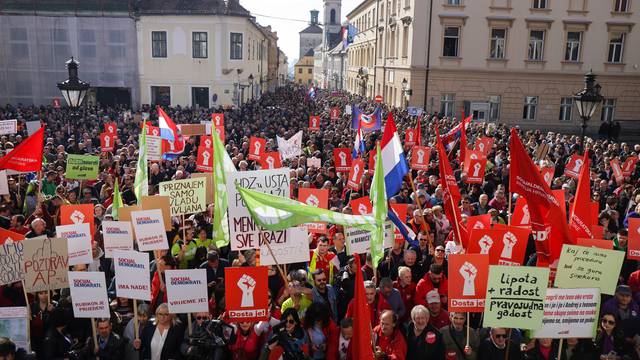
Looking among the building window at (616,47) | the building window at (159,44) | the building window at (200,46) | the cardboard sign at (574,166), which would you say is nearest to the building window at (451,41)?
the building window at (616,47)

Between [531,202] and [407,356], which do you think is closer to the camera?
[407,356]

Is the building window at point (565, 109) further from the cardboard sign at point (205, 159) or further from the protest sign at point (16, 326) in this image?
the protest sign at point (16, 326)

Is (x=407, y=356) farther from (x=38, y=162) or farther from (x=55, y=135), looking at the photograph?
(x=55, y=135)

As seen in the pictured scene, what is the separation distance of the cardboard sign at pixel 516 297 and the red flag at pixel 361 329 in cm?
129

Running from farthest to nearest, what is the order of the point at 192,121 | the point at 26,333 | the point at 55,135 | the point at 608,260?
1. the point at 192,121
2. the point at 55,135
3. the point at 608,260
4. the point at 26,333

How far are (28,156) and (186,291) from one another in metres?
6.72

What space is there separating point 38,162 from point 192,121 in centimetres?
1506

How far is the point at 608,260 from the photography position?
671 cm

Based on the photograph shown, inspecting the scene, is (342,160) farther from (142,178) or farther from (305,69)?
(305,69)

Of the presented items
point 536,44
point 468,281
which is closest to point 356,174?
point 468,281

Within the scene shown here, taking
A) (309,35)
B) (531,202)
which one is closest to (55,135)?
(531,202)

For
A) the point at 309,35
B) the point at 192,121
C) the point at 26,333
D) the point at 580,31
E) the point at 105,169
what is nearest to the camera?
the point at 26,333

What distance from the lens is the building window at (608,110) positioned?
37.8 meters

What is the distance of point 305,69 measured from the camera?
151 metres
